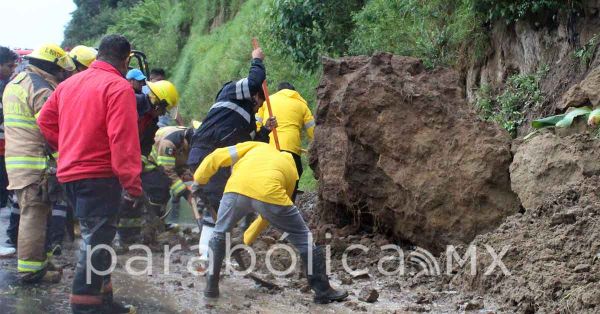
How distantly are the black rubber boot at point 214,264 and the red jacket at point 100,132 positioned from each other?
1004mm

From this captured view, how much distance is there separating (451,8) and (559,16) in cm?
200

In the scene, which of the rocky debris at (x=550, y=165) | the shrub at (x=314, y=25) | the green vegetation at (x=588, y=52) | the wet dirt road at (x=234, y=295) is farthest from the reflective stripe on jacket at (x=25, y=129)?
the shrub at (x=314, y=25)

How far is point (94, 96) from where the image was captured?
556 cm

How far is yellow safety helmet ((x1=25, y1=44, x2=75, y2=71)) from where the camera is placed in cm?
730

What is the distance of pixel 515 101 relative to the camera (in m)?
8.67

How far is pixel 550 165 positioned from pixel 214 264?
2.89 meters

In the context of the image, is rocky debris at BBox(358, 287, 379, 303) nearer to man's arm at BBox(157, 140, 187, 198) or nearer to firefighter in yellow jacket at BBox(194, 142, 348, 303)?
firefighter in yellow jacket at BBox(194, 142, 348, 303)

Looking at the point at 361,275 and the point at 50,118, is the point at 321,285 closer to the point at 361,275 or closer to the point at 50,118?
the point at 361,275

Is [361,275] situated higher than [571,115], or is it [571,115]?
[571,115]

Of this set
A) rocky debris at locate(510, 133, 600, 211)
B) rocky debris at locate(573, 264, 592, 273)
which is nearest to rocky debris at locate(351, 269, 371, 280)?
rocky debris at locate(510, 133, 600, 211)

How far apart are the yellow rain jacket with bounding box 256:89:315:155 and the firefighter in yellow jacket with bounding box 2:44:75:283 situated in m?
2.97

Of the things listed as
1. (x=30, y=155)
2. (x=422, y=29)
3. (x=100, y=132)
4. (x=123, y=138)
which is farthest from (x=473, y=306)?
(x=422, y=29)

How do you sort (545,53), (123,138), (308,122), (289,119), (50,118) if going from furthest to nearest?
(308,122) < (289,119) < (545,53) < (50,118) < (123,138)

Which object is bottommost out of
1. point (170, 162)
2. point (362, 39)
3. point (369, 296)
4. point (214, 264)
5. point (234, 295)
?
point (234, 295)
